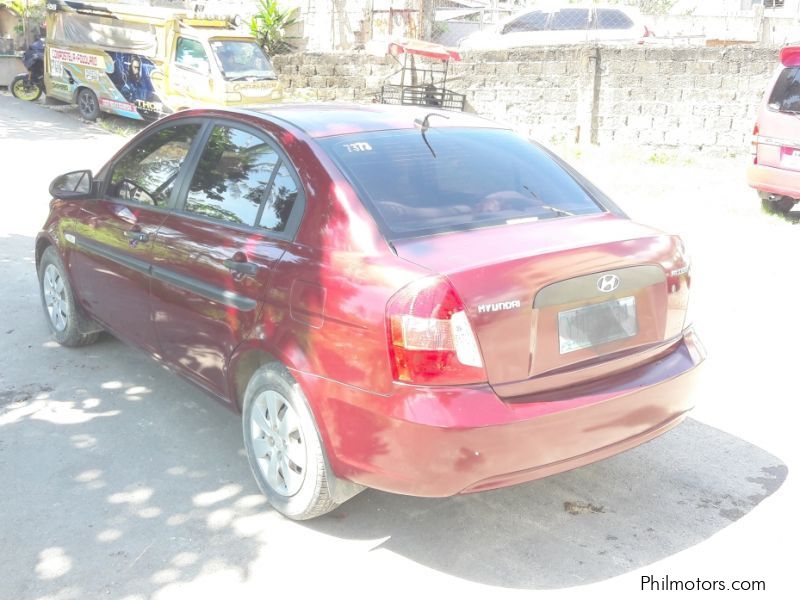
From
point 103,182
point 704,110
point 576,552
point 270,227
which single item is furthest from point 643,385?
point 704,110

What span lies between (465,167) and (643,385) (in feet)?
4.19

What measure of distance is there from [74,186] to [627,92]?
38.5 ft

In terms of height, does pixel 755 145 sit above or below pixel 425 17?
below

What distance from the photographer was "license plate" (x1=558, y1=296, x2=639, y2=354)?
10.6ft

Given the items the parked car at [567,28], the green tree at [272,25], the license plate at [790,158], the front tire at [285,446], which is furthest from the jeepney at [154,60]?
the front tire at [285,446]

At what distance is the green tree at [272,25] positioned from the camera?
21016 millimetres

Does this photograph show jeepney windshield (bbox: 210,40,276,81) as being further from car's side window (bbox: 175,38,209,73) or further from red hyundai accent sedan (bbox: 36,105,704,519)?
red hyundai accent sedan (bbox: 36,105,704,519)

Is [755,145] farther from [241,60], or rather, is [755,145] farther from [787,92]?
[241,60]

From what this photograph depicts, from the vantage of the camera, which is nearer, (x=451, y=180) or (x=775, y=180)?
(x=451, y=180)

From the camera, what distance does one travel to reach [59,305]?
225 inches

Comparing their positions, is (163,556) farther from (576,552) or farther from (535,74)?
(535,74)

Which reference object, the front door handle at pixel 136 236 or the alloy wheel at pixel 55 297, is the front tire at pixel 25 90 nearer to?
the alloy wheel at pixel 55 297

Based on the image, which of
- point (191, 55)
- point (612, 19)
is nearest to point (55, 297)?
point (191, 55)
